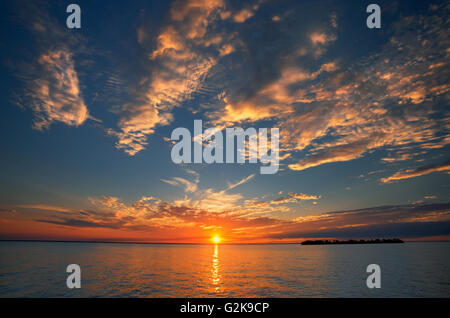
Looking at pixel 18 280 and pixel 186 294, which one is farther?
pixel 18 280
